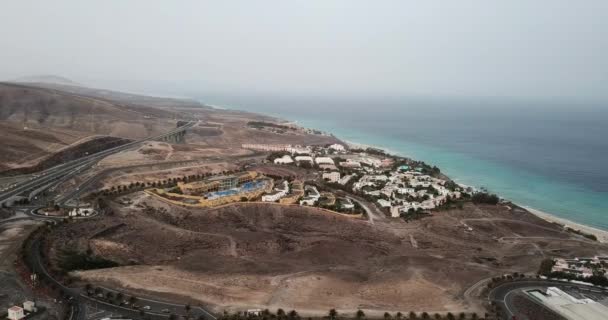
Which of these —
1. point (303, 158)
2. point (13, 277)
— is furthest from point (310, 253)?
point (303, 158)

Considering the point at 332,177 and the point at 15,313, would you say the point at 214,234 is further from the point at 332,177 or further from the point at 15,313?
the point at 332,177

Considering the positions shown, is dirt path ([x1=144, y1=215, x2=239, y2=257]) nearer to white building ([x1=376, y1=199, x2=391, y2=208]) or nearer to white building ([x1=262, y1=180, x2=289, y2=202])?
white building ([x1=262, y1=180, x2=289, y2=202])

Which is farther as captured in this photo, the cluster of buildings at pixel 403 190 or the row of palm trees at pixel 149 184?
the cluster of buildings at pixel 403 190

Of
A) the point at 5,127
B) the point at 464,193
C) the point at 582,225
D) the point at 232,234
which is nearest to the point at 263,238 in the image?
the point at 232,234

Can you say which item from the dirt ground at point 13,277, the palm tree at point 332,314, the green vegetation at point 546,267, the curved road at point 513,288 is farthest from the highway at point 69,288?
the green vegetation at point 546,267

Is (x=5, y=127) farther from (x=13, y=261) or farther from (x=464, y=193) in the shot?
(x=464, y=193)

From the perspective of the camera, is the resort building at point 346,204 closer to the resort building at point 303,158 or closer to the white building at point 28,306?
the resort building at point 303,158
